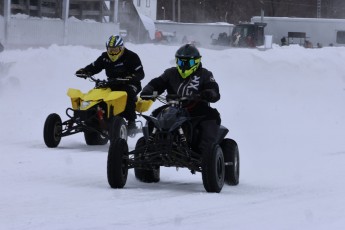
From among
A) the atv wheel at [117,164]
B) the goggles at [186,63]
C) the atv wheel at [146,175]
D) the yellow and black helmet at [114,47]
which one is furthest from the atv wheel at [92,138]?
the atv wheel at [117,164]

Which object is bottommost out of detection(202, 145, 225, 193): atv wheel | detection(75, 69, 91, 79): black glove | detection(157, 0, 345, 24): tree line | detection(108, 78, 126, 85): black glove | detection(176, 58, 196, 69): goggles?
detection(202, 145, 225, 193): atv wheel

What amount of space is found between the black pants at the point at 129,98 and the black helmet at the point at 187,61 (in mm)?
4624

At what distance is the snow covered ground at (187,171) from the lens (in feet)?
29.0

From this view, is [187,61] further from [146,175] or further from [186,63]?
[146,175]

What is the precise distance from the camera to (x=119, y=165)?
34.9 feet

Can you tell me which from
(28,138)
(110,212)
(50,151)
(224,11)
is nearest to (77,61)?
(28,138)

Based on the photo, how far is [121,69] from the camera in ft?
53.5

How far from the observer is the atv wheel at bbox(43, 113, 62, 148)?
15750mm

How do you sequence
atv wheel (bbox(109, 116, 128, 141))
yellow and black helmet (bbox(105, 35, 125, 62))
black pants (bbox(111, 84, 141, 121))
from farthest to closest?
black pants (bbox(111, 84, 141, 121)) < yellow and black helmet (bbox(105, 35, 125, 62)) < atv wheel (bbox(109, 116, 128, 141))

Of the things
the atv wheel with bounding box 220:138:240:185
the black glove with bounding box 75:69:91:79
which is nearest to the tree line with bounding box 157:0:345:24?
the black glove with bounding box 75:69:91:79

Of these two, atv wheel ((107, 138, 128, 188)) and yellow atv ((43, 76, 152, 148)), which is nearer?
atv wheel ((107, 138, 128, 188))

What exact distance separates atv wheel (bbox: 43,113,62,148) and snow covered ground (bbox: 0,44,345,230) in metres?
0.15

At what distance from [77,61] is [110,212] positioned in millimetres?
20854

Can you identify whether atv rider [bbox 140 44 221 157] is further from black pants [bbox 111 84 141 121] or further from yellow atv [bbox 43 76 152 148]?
black pants [bbox 111 84 141 121]
